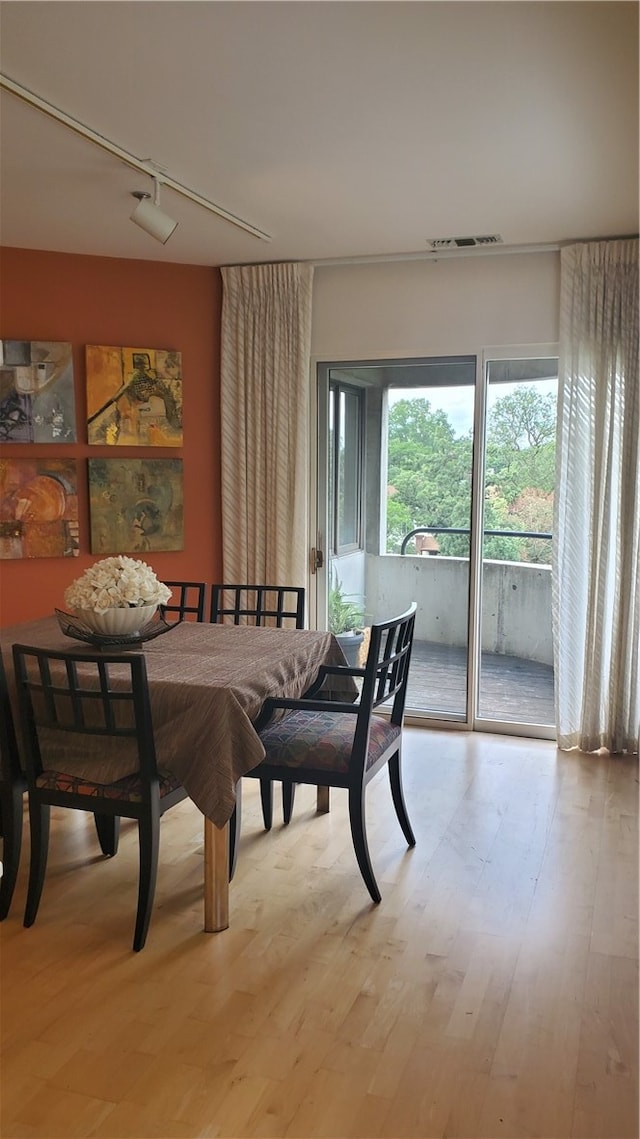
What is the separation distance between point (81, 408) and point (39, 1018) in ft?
10.2

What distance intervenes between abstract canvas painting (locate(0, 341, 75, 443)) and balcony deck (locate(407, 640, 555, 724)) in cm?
232

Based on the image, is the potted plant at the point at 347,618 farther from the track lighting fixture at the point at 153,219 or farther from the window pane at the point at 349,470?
the track lighting fixture at the point at 153,219

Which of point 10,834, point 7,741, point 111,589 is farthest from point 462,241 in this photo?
point 10,834

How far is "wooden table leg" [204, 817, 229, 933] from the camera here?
8.52 ft

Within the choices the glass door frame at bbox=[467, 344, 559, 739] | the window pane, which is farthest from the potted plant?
the glass door frame at bbox=[467, 344, 559, 739]

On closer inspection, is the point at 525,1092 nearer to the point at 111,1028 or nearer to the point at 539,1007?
the point at 539,1007

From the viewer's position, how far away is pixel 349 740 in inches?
111

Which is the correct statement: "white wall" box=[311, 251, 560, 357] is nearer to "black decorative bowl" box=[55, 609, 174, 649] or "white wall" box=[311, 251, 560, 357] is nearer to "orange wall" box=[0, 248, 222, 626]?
"orange wall" box=[0, 248, 222, 626]

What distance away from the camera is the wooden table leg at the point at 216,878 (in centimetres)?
260

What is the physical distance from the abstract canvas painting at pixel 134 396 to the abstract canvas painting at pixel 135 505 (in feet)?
0.45

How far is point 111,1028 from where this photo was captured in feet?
7.14

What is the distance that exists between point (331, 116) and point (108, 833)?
2.62 metres

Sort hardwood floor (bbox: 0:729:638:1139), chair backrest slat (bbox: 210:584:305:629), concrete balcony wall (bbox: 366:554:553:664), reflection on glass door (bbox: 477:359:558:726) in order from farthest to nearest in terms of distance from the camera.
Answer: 1. concrete balcony wall (bbox: 366:554:553:664)
2. reflection on glass door (bbox: 477:359:558:726)
3. chair backrest slat (bbox: 210:584:305:629)
4. hardwood floor (bbox: 0:729:638:1139)

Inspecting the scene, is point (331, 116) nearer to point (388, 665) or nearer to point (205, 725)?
point (388, 665)
